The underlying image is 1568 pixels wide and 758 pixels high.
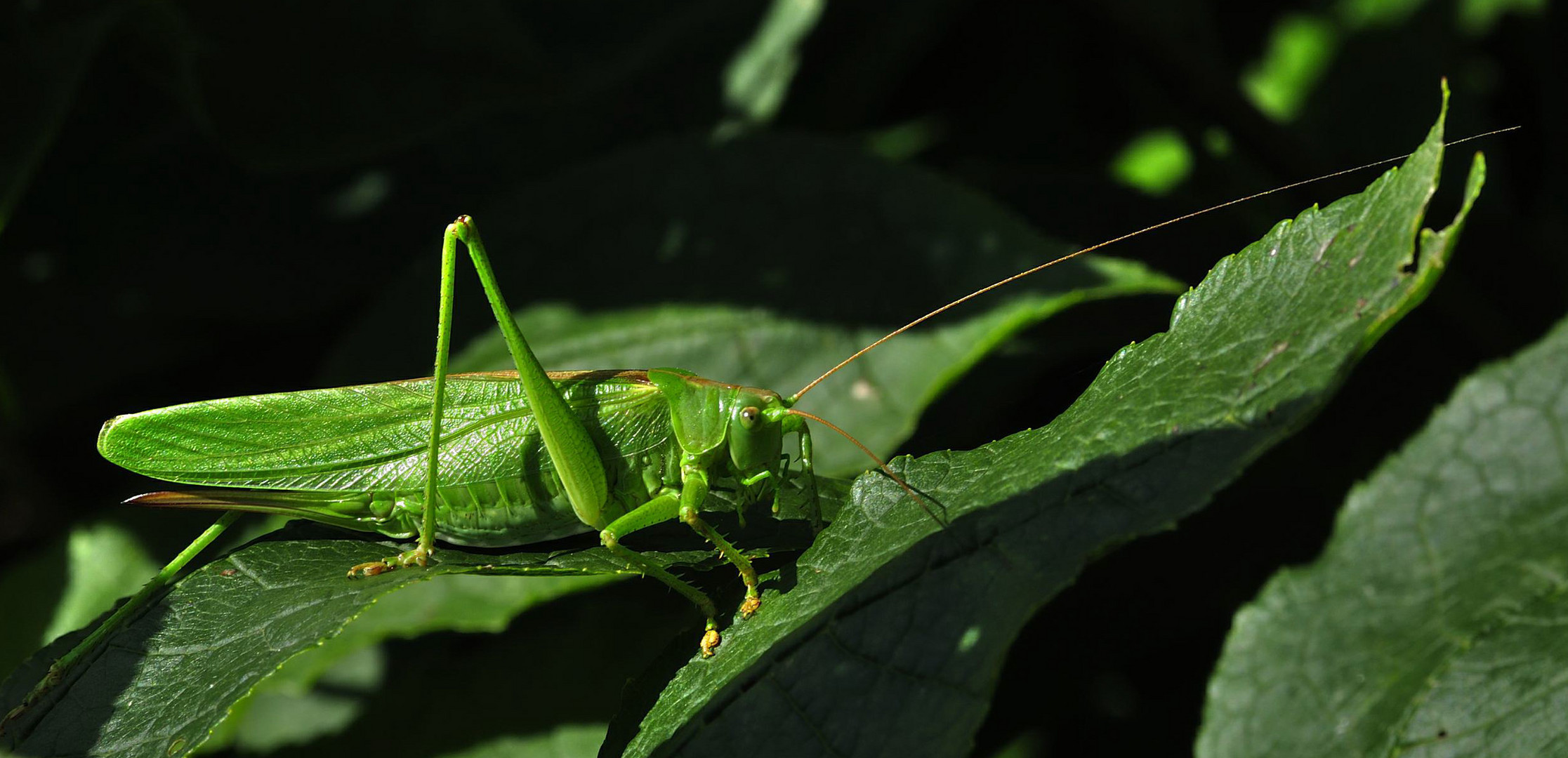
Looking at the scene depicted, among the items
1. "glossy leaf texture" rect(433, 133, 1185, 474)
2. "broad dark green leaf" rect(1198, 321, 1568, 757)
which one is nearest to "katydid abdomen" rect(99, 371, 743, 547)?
"glossy leaf texture" rect(433, 133, 1185, 474)

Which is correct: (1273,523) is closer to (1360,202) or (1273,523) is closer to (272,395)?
(1360,202)

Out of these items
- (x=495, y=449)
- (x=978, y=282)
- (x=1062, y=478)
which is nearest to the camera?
(x=1062, y=478)

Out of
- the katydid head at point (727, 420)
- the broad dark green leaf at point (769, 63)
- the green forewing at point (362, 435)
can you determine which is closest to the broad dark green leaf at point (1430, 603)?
the katydid head at point (727, 420)

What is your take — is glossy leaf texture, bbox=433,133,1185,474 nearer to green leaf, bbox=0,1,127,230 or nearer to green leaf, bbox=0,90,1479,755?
green leaf, bbox=0,1,127,230

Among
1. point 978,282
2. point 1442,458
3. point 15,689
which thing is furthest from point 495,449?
point 1442,458

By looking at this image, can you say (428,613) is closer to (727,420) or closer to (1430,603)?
(727,420)

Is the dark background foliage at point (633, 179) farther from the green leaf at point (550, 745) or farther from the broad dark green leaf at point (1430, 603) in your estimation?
the broad dark green leaf at point (1430, 603)
